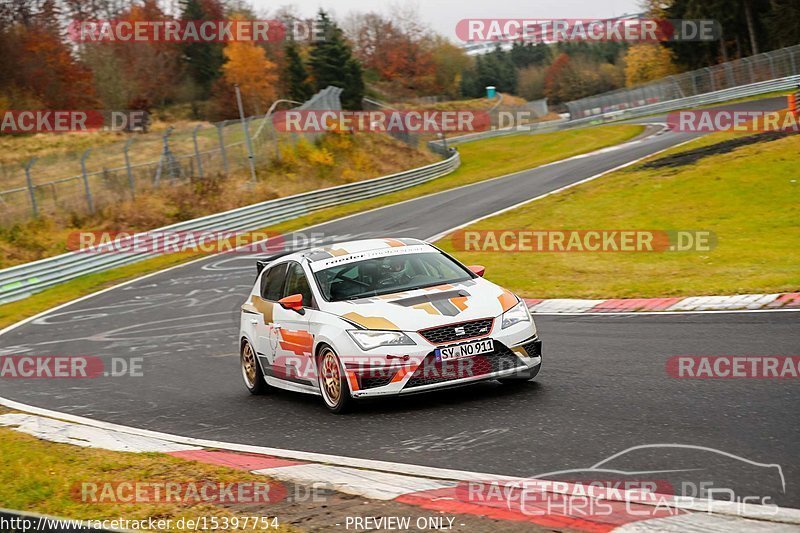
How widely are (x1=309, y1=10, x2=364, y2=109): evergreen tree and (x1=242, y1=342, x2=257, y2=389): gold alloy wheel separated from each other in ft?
237

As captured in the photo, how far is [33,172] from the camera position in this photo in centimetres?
3209

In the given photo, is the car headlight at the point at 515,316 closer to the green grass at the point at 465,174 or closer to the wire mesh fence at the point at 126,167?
the green grass at the point at 465,174

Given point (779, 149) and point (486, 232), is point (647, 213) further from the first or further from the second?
point (779, 149)

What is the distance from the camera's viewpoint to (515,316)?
8930mm

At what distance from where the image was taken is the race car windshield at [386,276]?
950 centimetres

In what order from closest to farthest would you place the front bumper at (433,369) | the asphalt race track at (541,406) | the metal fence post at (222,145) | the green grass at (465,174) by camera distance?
the asphalt race track at (541,406)
the front bumper at (433,369)
the green grass at (465,174)
the metal fence post at (222,145)

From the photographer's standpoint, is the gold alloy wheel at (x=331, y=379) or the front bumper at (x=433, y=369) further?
the gold alloy wheel at (x=331, y=379)

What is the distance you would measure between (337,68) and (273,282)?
7519 cm

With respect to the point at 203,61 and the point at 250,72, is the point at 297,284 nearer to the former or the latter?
the point at 250,72

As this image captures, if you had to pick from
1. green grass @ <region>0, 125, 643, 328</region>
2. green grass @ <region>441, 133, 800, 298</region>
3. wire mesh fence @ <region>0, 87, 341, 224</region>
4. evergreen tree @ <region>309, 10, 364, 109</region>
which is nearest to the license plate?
green grass @ <region>441, 133, 800, 298</region>

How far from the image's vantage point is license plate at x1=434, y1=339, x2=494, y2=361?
27.8ft

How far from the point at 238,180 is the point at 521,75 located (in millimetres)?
100661

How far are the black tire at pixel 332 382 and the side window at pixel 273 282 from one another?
58.9 inches

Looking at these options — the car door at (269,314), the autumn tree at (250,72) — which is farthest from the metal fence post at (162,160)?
the autumn tree at (250,72)
